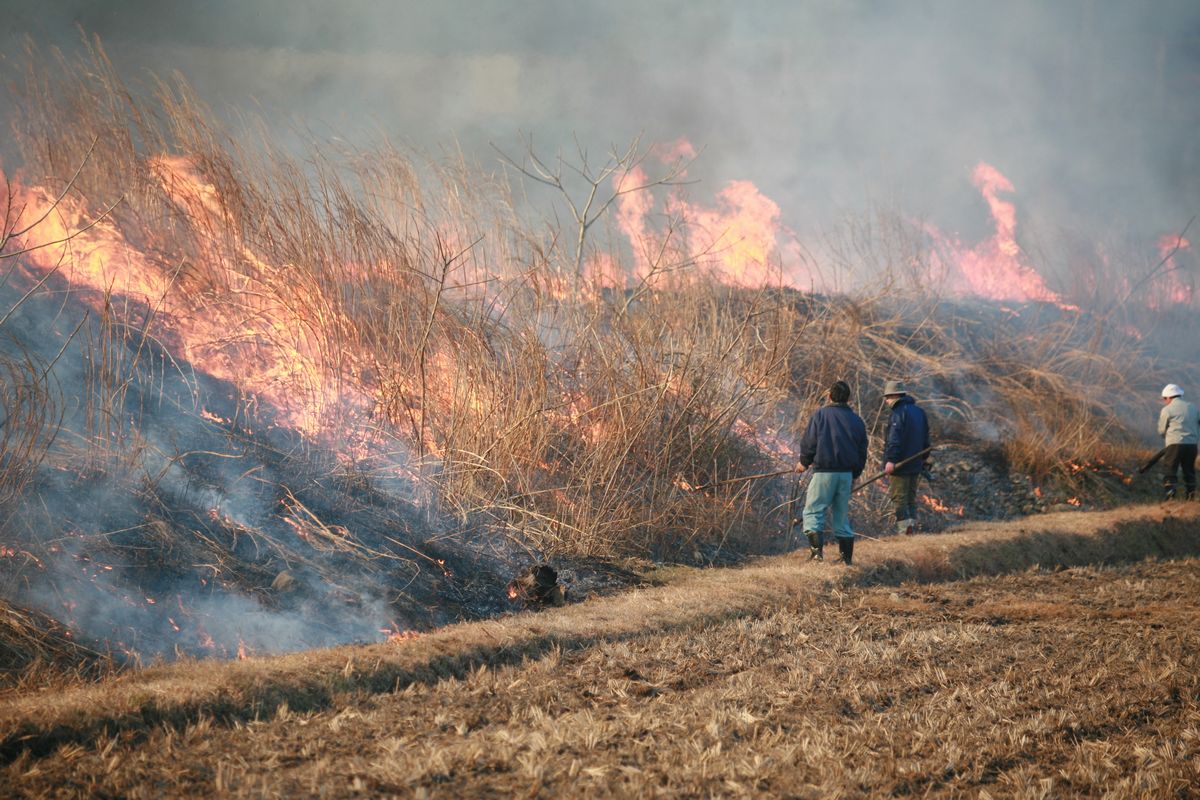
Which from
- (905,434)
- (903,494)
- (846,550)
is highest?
(905,434)

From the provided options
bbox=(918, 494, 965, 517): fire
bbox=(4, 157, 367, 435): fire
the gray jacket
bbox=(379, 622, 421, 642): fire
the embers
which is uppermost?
bbox=(4, 157, 367, 435): fire

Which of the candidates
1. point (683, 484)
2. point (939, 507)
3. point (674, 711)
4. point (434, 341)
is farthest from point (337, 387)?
point (939, 507)

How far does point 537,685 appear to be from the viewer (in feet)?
15.6

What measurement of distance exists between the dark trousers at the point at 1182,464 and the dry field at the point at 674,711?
708 centimetres

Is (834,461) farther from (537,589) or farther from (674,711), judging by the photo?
(674,711)

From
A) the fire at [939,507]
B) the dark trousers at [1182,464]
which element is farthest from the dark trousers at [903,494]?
the dark trousers at [1182,464]

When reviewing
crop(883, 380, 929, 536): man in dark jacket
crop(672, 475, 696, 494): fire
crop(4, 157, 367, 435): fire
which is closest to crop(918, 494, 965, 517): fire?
crop(883, 380, 929, 536): man in dark jacket

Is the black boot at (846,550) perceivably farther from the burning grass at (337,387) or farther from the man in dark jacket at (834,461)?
the burning grass at (337,387)

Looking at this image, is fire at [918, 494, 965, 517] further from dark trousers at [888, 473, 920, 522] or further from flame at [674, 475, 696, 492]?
flame at [674, 475, 696, 492]

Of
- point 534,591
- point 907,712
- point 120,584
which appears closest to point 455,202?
point 534,591

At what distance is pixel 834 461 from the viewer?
8.04 m

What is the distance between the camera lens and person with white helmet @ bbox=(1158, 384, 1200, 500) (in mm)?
12789

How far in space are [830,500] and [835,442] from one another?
49 cm

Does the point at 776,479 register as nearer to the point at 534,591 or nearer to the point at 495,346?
the point at 495,346
